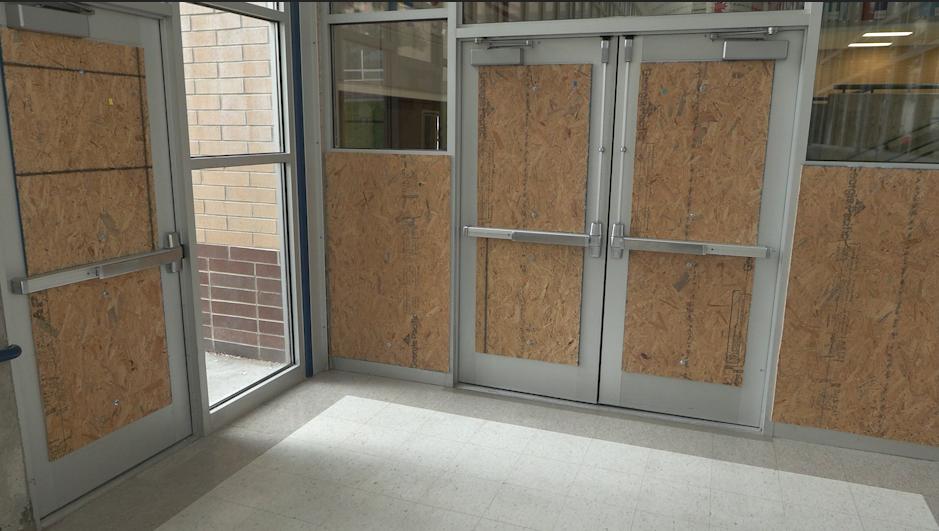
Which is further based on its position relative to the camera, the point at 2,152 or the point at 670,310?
the point at 670,310

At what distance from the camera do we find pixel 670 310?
125 inches

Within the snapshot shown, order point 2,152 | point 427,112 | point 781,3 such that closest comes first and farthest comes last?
point 2,152 → point 781,3 → point 427,112

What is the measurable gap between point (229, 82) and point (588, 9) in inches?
68.0

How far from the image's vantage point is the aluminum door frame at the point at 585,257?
3.10m

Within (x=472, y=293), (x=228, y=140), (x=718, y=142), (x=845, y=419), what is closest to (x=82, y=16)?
(x=228, y=140)

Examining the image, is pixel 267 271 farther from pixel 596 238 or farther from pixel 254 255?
pixel 596 238

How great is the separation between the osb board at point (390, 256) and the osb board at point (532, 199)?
0.24 metres

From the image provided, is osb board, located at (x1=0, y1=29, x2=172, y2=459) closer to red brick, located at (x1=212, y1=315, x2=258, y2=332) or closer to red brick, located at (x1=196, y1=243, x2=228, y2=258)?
red brick, located at (x1=196, y1=243, x2=228, y2=258)

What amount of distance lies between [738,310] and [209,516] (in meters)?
2.41

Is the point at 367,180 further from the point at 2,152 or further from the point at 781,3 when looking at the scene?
the point at 781,3

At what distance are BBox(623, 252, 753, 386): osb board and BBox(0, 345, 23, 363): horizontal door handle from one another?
2.50 m

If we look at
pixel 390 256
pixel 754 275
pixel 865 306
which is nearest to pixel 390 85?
pixel 390 256

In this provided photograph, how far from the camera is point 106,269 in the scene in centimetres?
246

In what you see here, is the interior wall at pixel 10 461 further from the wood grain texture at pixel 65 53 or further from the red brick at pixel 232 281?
the red brick at pixel 232 281
